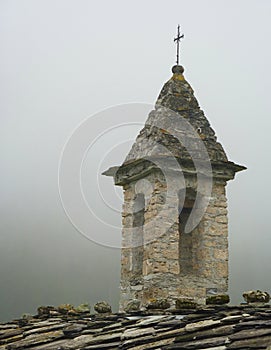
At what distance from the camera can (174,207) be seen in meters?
9.08

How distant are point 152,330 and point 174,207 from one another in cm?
315

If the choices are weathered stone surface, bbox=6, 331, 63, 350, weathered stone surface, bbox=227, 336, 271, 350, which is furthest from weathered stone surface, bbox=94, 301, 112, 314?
weathered stone surface, bbox=227, 336, 271, 350

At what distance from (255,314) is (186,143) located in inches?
155

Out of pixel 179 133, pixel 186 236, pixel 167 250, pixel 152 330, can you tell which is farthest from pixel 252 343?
pixel 179 133

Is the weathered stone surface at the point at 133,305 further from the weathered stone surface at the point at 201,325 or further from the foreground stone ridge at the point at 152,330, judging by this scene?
the weathered stone surface at the point at 201,325

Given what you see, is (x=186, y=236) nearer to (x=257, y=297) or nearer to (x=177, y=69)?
(x=177, y=69)

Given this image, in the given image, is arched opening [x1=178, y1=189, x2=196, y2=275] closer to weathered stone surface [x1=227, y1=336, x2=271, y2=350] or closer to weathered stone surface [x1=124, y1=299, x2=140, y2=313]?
weathered stone surface [x1=124, y1=299, x2=140, y2=313]

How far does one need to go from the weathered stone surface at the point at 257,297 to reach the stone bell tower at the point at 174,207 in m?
2.07

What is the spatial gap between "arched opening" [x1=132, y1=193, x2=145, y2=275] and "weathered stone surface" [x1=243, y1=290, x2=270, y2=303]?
2814 mm

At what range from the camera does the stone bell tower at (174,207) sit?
8.90m

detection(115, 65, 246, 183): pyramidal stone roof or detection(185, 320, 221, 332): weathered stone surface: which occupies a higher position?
detection(115, 65, 246, 183): pyramidal stone roof

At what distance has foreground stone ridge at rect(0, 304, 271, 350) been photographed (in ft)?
17.4

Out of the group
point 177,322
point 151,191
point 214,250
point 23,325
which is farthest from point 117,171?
point 177,322

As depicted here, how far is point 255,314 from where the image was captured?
5840mm
